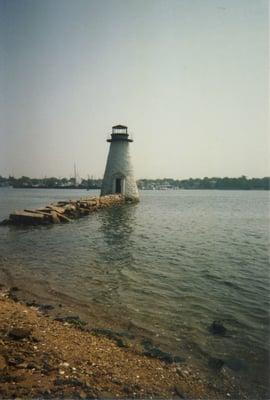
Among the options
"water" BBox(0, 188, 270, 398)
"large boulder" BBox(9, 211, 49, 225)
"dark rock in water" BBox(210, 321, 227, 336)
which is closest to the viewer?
"water" BBox(0, 188, 270, 398)

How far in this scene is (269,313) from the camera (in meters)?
7.45

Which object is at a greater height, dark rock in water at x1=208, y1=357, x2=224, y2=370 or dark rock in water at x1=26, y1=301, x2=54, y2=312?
dark rock in water at x1=26, y1=301, x2=54, y2=312

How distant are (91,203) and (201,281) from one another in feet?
74.7

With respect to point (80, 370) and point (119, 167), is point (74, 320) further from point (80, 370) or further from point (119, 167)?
point (119, 167)

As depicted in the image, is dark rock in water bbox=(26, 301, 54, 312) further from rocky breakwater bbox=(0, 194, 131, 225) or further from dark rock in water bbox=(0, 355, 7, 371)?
rocky breakwater bbox=(0, 194, 131, 225)

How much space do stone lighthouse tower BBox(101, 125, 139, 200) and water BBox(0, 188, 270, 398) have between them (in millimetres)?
24059

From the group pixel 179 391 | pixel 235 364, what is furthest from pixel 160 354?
pixel 235 364

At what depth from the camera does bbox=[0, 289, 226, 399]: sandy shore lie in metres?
4.09

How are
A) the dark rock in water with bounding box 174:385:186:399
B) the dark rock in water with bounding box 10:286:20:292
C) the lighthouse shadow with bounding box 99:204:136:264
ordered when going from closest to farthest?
the dark rock in water with bounding box 174:385:186:399 → the dark rock in water with bounding box 10:286:20:292 → the lighthouse shadow with bounding box 99:204:136:264

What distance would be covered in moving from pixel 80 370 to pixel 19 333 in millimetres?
1428

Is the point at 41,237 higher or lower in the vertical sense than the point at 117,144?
lower

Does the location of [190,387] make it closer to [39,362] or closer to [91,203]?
[39,362]

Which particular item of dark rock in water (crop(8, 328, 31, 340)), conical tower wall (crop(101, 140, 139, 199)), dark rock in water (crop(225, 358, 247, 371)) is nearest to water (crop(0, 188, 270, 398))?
dark rock in water (crop(225, 358, 247, 371))

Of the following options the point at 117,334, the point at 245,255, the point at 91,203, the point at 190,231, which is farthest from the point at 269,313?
the point at 91,203
